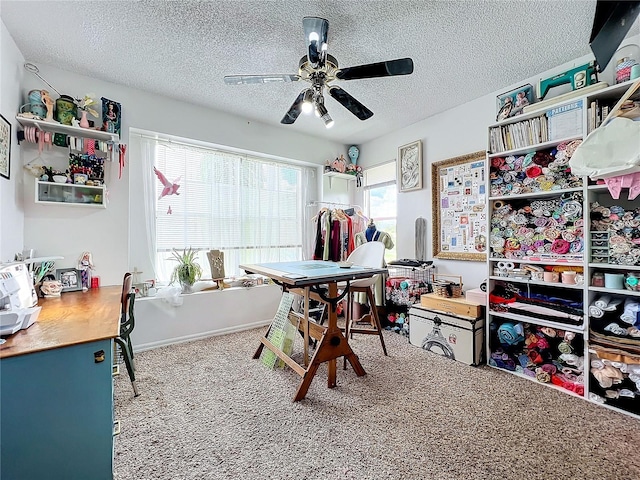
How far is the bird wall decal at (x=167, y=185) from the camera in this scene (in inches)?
133

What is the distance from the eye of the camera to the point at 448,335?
280 cm

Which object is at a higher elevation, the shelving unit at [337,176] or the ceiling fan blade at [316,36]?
the ceiling fan blade at [316,36]

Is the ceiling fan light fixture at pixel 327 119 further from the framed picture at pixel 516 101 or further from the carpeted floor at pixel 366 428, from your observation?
the carpeted floor at pixel 366 428

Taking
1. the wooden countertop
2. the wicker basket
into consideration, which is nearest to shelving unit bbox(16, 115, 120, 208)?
the wooden countertop

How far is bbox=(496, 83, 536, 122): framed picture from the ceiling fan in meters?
1.33

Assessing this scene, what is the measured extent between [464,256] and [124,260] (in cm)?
368

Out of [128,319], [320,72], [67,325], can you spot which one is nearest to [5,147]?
[128,319]

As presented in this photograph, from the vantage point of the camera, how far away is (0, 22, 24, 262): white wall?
2082 mm

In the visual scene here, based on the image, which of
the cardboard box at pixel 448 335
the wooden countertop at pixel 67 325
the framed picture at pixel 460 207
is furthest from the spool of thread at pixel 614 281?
the wooden countertop at pixel 67 325

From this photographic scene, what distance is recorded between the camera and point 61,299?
2.17 m

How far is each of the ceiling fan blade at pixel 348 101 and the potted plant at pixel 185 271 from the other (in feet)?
8.00

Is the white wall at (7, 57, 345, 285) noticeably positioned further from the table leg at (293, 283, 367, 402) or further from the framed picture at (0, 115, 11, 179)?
the table leg at (293, 283, 367, 402)

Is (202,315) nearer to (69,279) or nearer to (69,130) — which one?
(69,279)

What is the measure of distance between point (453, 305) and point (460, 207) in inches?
46.6
